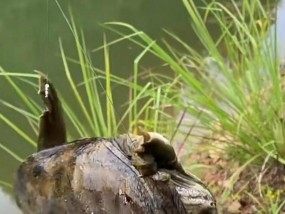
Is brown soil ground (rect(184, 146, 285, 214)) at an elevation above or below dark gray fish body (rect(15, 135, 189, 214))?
below

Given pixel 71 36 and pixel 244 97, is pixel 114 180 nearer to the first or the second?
pixel 244 97

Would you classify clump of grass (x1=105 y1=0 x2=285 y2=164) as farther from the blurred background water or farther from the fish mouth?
the fish mouth

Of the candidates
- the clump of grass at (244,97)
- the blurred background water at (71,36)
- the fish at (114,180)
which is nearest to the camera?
the fish at (114,180)

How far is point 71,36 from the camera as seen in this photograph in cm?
389

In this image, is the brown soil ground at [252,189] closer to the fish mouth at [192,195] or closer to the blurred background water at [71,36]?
the blurred background water at [71,36]

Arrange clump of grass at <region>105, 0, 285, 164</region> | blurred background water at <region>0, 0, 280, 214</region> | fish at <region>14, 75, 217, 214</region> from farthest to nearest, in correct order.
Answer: blurred background water at <region>0, 0, 280, 214</region> < clump of grass at <region>105, 0, 285, 164</region> < fish at <region>14, 75, 217, 214</region>

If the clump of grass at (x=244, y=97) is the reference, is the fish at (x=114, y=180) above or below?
above

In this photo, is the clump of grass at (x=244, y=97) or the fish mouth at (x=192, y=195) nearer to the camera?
the fish mouth at (x=192, y=195)

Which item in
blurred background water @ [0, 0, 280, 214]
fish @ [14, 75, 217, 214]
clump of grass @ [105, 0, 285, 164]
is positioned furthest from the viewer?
blurred background water @ [0, 0, 280, 214]

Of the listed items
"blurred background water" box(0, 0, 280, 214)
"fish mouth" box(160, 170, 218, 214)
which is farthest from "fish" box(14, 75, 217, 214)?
"blurred background water" box(0, 0, 280, 214)

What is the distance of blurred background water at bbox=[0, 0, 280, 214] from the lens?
318 cm

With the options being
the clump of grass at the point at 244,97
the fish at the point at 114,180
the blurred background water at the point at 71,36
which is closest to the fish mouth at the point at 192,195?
the fish at the point at 114,180

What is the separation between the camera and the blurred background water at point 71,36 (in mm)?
3176

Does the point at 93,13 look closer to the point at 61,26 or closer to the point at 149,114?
the point at 61,26
